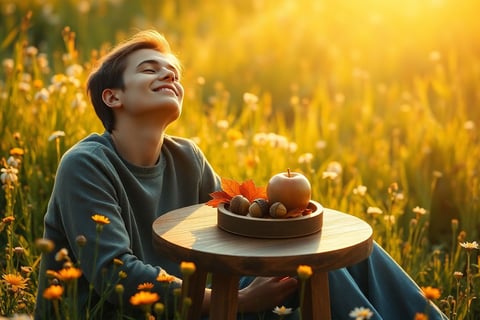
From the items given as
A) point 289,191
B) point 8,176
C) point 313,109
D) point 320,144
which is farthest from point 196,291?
point 313,109

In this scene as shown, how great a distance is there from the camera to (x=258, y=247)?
2.21m

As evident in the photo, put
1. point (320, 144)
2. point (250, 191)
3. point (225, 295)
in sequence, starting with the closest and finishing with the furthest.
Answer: point (225, 295)
point (250, 191)
point (320, 144)

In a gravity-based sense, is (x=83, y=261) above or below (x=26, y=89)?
below

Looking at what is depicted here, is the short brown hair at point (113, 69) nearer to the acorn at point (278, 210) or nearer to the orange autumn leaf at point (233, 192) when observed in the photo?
the orange autumn leaf at point (233, 192)

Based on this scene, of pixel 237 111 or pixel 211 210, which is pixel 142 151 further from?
pixel 237 111

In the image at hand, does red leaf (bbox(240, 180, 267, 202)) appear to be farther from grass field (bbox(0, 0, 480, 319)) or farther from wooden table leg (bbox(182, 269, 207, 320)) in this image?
grass field (bbox(0, 0, 480, 319))

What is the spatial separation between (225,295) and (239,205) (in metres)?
0.27

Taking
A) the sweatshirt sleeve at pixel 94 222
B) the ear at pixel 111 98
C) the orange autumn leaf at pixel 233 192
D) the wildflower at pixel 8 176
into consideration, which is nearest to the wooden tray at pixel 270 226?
the orange autumn leaf at pixel 233 192

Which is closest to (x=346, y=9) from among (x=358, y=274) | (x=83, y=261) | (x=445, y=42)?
(x=445, y=42)

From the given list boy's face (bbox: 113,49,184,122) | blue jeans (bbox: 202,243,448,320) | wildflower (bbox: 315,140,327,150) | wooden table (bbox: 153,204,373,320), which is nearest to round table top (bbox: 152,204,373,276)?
wooden table (bbox: 153,204,373,320)

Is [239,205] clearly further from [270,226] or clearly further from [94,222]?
[94,222]

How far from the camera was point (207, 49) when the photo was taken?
280 inches

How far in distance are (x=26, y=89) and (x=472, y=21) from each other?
3966 mm

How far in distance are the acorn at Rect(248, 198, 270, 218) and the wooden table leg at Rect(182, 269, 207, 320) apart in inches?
9.1
